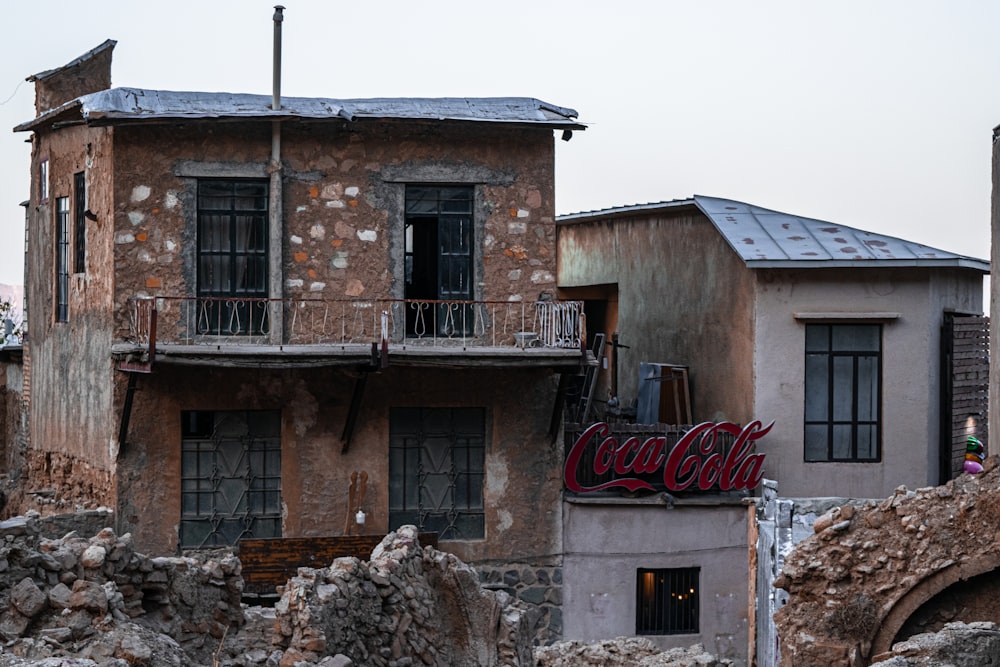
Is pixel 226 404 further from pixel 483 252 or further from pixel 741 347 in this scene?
pixel 741 347

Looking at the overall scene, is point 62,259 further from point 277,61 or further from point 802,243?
point 802,243

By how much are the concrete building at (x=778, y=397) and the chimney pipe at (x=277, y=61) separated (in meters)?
5.89

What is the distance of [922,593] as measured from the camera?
12.6 meters

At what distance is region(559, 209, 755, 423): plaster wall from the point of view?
70.6 feet

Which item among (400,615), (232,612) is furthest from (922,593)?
(232,612)

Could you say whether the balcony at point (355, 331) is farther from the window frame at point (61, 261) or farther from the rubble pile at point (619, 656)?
the rubble pile at point (619, 656)

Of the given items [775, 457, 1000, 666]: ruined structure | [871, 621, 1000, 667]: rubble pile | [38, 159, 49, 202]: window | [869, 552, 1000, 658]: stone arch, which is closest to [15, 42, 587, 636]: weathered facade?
[38, 159, 49, 202]: window

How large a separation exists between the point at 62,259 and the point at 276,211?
12.5 feet

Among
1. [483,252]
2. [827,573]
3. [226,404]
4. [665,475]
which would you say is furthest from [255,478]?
[827,573]

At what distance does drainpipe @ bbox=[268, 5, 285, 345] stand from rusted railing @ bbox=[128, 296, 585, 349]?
4 centimetres

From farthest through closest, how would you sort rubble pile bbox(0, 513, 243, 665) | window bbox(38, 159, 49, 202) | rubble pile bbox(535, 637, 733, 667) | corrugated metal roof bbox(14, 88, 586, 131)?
window bbox(38, 159, 49, 202), corrugated metal roof bbox(14, 88, 586, 131), rubble pile bbox(535, 637, 733, 667), rubble pile bbox(0, 513, 243, 665)

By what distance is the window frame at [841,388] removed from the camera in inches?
830

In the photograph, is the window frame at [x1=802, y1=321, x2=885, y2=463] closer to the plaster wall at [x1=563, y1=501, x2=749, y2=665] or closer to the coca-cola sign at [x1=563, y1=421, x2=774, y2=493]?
the coca-cola sign at [x1=563, y1=421, x2=774, y2=493]

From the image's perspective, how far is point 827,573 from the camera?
1302 cm
